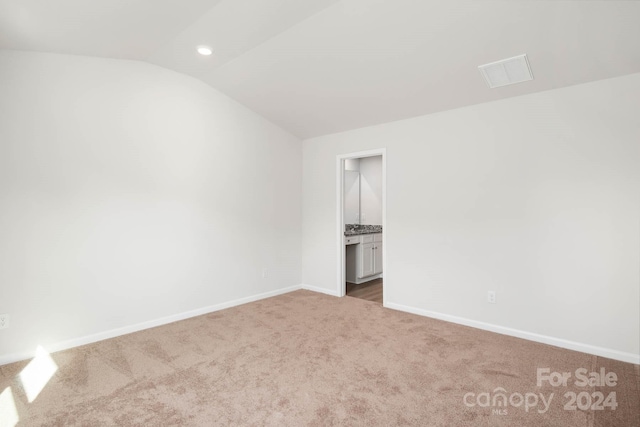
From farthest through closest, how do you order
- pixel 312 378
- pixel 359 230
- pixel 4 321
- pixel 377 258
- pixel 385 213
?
pixel 377 258
pixel 359 230
pixel 385 213
pixel 4 321
pixel 312 378

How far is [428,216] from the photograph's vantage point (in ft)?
12.8

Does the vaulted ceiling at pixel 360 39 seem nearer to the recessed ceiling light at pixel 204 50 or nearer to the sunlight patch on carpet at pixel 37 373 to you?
the recessed ceiling light at pixel 204 50

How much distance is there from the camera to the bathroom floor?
485 centimetres

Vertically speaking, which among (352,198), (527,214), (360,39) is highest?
(360,39)

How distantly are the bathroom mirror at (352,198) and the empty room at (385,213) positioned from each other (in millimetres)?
2105

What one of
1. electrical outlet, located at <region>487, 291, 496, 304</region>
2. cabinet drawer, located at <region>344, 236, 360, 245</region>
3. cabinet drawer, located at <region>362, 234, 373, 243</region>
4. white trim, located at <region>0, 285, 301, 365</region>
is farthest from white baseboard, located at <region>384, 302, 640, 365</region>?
white trim, located at <region>0, 285, 301, 365</region>

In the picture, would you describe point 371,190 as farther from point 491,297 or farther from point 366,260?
point 491,297

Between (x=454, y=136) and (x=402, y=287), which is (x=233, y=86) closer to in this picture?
(x=454, y=136)

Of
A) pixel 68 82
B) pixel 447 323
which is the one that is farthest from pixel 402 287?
pixel 68 82

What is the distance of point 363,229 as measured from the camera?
5.83 m

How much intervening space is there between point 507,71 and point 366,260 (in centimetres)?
365

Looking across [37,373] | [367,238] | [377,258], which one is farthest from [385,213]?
[37,373]

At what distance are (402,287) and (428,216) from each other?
978mm

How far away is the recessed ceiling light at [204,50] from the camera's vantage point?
3180mm
